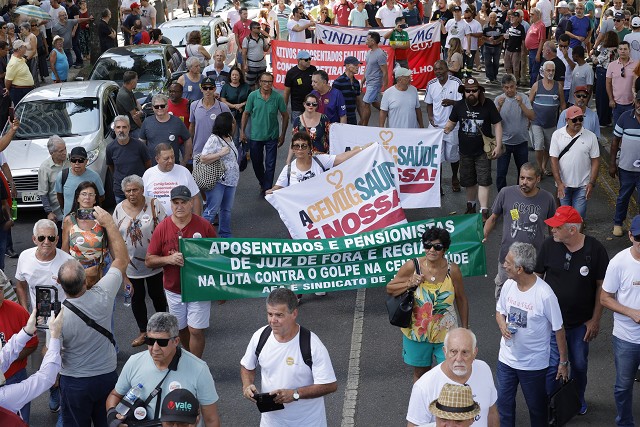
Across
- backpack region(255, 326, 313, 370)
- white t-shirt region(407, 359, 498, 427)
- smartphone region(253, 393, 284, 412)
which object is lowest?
smartphone region(253, 393, 284, 412)

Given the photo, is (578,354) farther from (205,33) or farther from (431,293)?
(205,33)

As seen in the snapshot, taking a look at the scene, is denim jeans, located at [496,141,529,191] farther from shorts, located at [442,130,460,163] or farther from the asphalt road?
the asphalt road

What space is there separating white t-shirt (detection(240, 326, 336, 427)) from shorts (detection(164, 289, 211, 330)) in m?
2.59

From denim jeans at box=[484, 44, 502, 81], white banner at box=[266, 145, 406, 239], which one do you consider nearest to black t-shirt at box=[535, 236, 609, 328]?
white banner at box=[266, 145, 406, 239]

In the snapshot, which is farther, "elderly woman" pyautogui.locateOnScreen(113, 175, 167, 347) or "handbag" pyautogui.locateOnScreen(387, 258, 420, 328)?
"elderly woman" pyautogui.locateOnScreen(113, 175, 167, 347)

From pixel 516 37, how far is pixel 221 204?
13090 millimetres

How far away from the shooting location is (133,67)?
20.3 m

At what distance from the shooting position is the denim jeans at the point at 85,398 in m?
7.43

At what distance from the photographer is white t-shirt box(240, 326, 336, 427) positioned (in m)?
6.63

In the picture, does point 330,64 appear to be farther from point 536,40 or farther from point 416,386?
point 416,386

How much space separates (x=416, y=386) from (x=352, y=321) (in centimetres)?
429

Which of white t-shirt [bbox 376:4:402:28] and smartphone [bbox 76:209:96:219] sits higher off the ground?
smartphone [bbox 76:209:96:219]

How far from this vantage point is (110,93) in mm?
16562

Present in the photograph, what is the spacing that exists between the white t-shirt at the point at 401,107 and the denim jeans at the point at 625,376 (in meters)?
6.85
